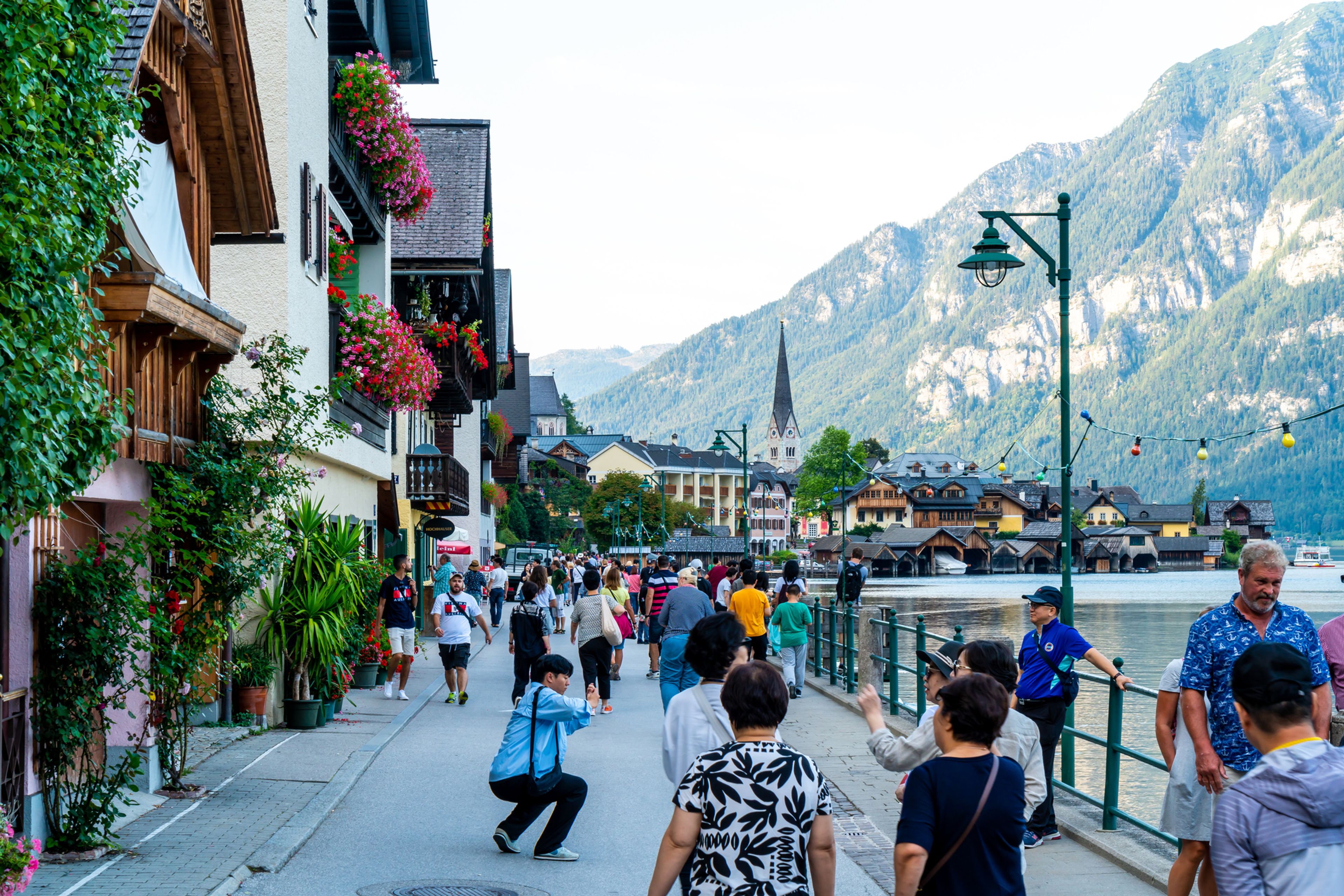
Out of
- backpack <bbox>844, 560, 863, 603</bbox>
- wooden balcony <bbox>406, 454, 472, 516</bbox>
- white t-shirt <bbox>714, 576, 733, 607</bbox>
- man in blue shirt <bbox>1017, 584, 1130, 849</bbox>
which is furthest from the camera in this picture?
wooden balcony <bbox>406, 454, 472, 516</bbox>

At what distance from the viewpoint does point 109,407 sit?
20.8ft

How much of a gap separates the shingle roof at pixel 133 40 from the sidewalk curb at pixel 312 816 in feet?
14.6

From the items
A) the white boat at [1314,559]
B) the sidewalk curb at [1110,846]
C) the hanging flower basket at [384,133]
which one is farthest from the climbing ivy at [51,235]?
the white boat at [1314,559]

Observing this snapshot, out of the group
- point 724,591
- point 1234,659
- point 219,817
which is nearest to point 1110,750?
point 1234,659

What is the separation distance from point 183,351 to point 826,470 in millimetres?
144576

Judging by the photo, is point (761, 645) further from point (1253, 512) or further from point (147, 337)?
point (1253, 512)

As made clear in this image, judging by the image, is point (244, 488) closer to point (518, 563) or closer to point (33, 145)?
point (33, 145)

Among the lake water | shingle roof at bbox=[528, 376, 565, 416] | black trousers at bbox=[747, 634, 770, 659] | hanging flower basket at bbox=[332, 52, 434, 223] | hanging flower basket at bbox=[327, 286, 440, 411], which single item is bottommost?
the lake water

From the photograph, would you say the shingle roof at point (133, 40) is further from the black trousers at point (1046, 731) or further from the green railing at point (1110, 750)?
the black trousers at point (1046, 731)

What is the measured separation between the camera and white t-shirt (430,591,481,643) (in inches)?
653

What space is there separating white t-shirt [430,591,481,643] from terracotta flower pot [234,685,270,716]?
10.8 ft

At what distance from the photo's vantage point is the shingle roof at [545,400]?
7096 inches

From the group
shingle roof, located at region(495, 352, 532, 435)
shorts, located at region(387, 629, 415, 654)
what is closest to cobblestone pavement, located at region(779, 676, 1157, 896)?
shorts, located at region(387, 629, 415, 654)

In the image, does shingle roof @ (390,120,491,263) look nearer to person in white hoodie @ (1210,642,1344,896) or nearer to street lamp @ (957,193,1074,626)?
street lamp @ (957,193,1074,626)
